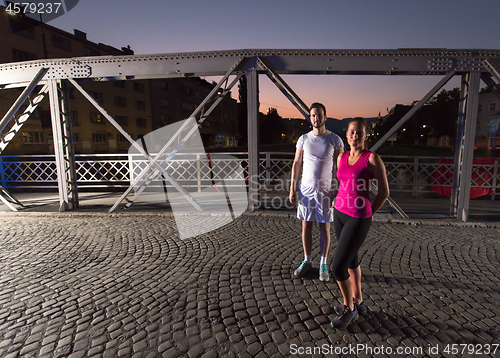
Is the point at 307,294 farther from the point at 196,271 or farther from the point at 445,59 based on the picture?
the point at 445,59

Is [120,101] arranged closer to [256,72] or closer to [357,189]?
[256,72]

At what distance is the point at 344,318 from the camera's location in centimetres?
272

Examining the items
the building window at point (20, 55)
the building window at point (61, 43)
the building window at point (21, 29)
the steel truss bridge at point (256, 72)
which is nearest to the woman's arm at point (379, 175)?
the steel truss bridge at point (256, 72)

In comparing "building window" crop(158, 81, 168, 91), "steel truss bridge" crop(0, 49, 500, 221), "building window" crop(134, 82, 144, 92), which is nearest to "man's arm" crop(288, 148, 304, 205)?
"steel truss bridge" crop(0, 49, 500, 221)

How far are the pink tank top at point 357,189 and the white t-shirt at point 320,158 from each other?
0.77m

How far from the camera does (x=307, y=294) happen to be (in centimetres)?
337

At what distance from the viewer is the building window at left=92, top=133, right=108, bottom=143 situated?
116ft

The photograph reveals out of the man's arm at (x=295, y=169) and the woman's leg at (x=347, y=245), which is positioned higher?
the man's arm at (x=295, y=169)

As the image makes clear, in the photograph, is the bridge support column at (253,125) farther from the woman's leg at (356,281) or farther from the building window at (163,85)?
the building window at (163,85)

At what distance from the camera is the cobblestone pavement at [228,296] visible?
2.58 m

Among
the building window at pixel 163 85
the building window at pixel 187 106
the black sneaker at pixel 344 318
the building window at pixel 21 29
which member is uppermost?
the building window at pixel 21 29

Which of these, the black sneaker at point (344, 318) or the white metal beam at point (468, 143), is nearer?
the black sneaker at point (344, 318)

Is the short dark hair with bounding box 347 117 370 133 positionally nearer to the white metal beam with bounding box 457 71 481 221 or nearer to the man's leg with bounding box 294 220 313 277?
the man's leg with bounding box 294 220 313 277

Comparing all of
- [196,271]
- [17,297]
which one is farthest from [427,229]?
[17,297]
